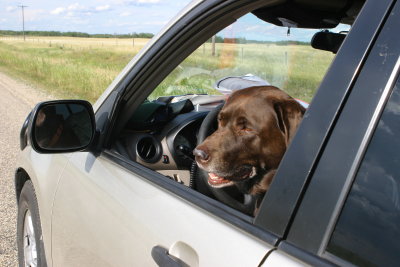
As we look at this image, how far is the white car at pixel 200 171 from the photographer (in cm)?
110

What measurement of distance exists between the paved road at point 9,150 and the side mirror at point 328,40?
295cm

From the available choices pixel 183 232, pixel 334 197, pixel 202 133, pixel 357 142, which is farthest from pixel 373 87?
pixel 202 133

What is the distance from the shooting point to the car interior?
2.45 metres

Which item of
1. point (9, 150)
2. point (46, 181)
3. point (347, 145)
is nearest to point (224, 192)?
point (46, 181)

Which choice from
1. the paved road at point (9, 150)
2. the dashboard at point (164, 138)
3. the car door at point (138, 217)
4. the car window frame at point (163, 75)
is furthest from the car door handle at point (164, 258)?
the paved road at point (9, 150)

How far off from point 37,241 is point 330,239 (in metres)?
2.16

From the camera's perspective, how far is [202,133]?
250 cm

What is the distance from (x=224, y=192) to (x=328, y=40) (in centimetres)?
108

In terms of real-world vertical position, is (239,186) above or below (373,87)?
below

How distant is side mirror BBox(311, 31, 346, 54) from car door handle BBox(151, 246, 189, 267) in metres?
1.66

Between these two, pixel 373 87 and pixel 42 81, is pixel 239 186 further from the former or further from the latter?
pixel 42 81

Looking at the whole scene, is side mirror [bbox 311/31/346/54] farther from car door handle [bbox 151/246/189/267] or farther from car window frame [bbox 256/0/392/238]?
car door handle [bbox 151/246/189/267]

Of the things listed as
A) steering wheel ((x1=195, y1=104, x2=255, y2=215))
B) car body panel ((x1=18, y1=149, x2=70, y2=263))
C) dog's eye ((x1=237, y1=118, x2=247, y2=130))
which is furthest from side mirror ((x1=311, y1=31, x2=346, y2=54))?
car body panel ((x1=18, y1=149, x2=70, y2=263))

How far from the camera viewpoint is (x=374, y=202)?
108 cm
